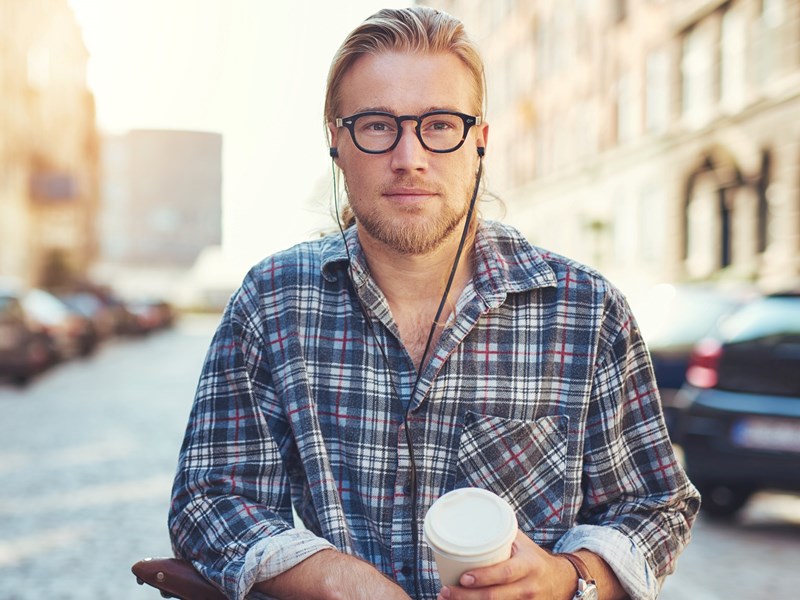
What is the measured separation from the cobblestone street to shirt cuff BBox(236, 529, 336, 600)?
3581mm

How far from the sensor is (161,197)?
9356 centimetres

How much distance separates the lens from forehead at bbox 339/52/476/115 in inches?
79.1

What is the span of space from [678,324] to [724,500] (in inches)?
103

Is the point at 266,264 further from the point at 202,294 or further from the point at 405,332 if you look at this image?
the point at 202,294

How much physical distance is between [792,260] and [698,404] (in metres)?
14.2

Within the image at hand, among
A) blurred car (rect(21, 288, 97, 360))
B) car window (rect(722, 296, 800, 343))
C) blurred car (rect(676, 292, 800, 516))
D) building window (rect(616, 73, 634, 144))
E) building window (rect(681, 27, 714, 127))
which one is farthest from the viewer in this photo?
building window (rect(616, 73, 634, 144))

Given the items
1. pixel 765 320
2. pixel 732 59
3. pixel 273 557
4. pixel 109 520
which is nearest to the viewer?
pixel 273 557

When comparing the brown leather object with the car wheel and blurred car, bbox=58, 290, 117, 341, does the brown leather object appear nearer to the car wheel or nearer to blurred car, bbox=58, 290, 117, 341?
the car wheel

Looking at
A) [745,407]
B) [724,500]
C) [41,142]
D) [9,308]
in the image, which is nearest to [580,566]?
[745,407]

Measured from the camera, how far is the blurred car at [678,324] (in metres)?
9.48

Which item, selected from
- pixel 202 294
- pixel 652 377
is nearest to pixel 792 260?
pixel 652 377

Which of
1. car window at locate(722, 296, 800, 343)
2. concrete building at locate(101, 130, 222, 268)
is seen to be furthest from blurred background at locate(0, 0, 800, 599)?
concrete building at locate(101, 130, 222, 268)

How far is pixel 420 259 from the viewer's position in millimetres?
2107

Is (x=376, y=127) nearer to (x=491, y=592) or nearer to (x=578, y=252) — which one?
(x=491, y=592)
